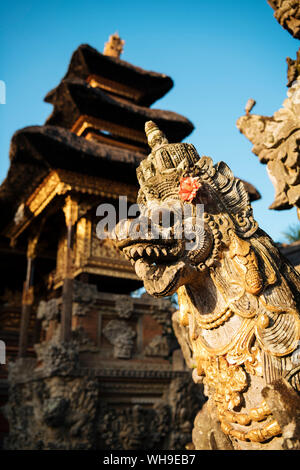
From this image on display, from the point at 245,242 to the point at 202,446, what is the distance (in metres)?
1.83

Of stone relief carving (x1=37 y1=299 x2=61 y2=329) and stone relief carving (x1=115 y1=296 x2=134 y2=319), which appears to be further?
stone relief carving (x1=115 y1=296 x2=134 y2=319)

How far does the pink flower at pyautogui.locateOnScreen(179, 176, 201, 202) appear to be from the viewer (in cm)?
262

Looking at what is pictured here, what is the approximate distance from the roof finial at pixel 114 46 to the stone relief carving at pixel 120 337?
9.89m

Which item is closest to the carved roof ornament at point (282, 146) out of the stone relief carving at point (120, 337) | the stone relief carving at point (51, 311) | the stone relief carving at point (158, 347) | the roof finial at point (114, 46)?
the stone relief carving at point (120, 337)

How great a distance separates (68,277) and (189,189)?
6.41m

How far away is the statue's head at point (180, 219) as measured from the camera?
2516 mm

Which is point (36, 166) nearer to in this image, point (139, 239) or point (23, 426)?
point (23, 426)

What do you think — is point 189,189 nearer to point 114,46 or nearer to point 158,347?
point 158,347

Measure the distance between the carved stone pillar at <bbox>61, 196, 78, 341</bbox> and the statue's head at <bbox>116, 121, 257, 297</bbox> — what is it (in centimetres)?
563

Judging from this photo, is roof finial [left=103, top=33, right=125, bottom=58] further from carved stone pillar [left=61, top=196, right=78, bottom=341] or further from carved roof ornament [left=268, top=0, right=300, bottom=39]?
carved roof ornament [left=268, top=0, right=300, bottom=39]

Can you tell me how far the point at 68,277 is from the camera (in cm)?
859

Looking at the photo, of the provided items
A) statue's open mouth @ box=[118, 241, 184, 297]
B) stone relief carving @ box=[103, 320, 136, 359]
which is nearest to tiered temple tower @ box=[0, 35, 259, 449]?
stone relief carving @ box=[103, 320, 136, 359]

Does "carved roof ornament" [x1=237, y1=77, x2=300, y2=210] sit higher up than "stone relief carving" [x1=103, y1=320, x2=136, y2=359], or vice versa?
"stone relief carving" [x1=103, y1=320, x2=136, y2=359]

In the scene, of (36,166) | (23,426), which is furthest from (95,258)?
(23,426)
